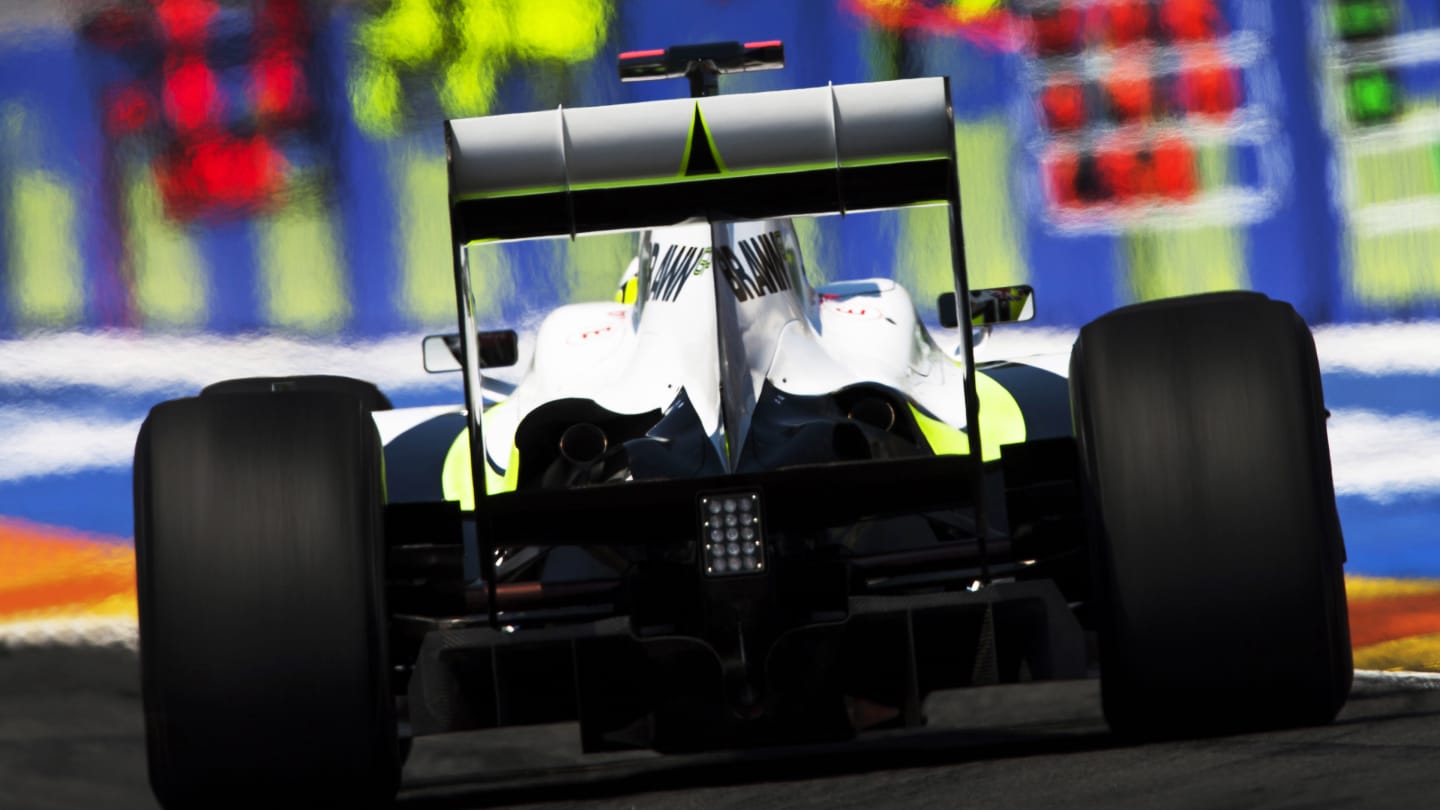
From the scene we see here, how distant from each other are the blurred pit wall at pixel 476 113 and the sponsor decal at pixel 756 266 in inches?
193

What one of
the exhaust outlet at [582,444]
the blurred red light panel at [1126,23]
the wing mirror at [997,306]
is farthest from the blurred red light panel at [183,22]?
the exhaust outlet at [582,444]

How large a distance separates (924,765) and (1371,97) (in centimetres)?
611

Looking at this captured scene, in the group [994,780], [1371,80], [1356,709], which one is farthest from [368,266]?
[994,780]

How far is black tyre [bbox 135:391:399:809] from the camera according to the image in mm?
4340

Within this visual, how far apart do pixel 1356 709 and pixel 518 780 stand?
89.9 inches

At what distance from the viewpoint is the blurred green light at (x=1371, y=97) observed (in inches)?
400

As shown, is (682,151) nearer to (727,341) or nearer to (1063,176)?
(727,341)

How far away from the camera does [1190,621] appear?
438 centimetres

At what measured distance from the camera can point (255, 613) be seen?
435cm

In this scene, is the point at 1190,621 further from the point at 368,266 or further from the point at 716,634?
the point at 368,266

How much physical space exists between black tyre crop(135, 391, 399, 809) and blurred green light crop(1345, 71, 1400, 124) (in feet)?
22.8

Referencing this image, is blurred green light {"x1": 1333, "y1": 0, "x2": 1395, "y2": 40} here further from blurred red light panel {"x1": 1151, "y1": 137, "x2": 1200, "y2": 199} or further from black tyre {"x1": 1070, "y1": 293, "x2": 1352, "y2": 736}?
black tyre {"x1": 1070, "y1": 293, "x2": 1352, "y2": 736}

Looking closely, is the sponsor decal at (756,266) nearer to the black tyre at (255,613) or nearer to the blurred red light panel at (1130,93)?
the black tyre at (255,613)

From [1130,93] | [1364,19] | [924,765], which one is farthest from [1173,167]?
[924,765]
